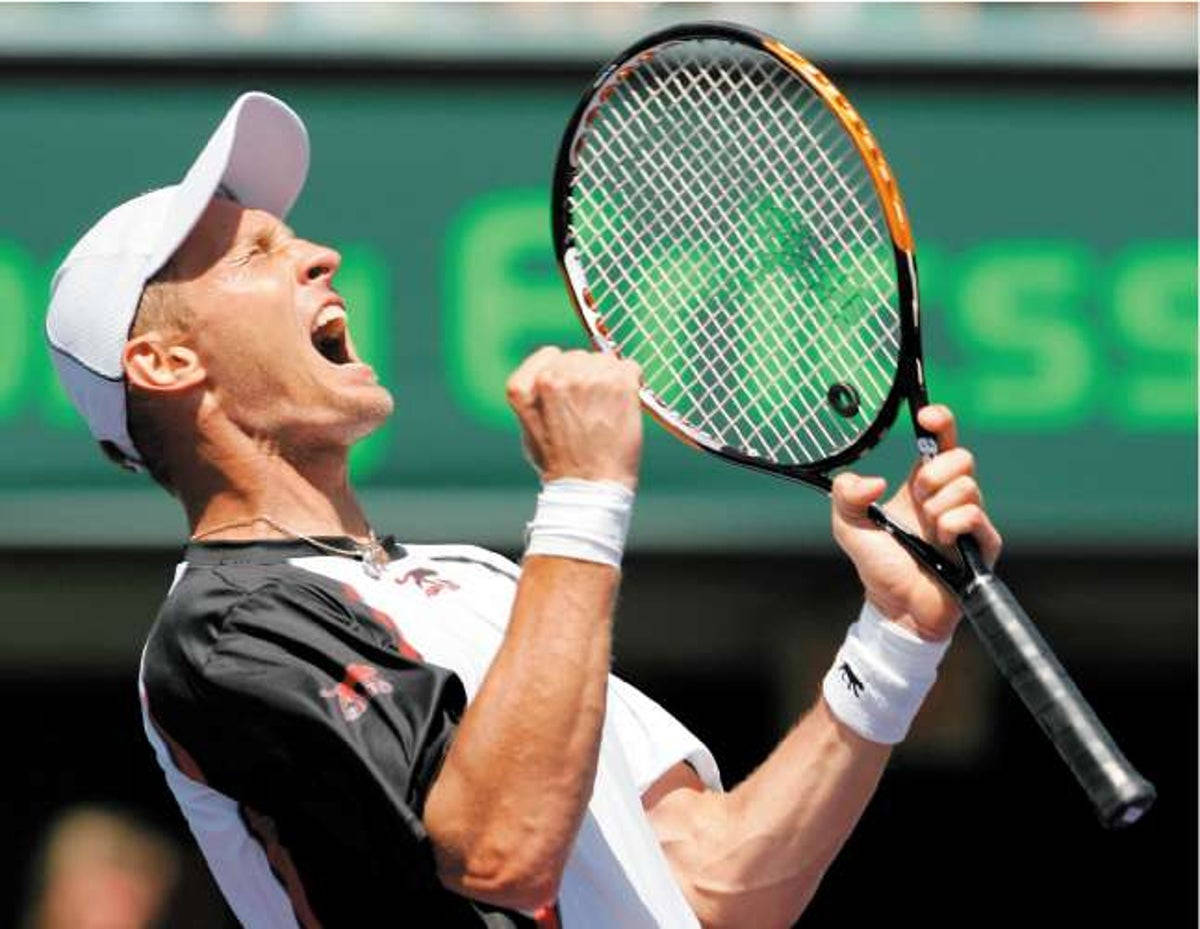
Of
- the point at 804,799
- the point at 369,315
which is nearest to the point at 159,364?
the point at 804,799

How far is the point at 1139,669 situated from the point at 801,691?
975mm

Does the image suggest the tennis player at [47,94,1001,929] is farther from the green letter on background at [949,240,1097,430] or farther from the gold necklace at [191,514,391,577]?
the green letter on background at [949,240,1097,430]

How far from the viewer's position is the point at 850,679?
407cm

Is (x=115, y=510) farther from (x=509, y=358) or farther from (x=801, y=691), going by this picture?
(x=801, y=691)

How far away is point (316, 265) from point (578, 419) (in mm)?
664

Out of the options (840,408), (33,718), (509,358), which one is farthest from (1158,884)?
(840,408)

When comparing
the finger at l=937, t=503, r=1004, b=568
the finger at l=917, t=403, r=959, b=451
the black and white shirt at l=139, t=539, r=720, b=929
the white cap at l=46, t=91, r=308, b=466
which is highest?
the white cap at l=46, t=91, r=308, b=466

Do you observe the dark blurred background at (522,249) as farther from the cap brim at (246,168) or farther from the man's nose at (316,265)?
the man's nose at (316,265)

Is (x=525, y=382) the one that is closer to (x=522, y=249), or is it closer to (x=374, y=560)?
(x=374, y=560)

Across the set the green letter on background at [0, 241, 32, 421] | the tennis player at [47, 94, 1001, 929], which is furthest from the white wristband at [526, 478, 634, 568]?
the green letter on background at [0, 241, 32, 421]

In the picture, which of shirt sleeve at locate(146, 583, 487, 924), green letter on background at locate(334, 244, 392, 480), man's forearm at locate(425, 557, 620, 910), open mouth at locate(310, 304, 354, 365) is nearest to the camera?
man's forearm at locate(425, 557, 620, 910)

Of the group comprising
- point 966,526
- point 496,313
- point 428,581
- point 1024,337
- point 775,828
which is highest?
point 428,581

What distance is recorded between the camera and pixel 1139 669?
8.76 m

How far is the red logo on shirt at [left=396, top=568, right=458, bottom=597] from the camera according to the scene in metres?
3.92
